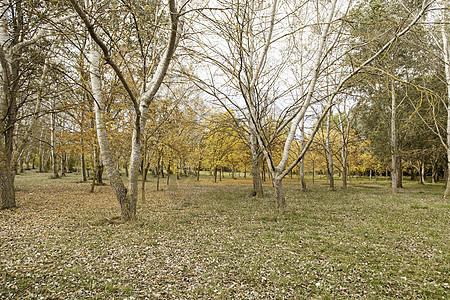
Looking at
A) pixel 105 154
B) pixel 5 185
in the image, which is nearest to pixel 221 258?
pixel 105 154

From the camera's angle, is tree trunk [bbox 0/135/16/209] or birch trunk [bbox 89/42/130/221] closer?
birch trunk [bbox 89/42/130/221]

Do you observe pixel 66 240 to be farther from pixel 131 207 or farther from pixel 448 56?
pixel 448 56

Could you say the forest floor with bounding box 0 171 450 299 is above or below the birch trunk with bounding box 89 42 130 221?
below

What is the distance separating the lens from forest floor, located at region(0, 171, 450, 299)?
3176mm

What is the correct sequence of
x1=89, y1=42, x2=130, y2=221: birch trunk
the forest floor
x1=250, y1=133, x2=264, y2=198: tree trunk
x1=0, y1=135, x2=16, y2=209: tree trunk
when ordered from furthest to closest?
x1=250, y1=133, x2=264, y2=198: tree trunk → x1=0, y1=135, x2=16, y2=209: tree trunk → x1=89, y1=42, x2=130, y2=221: birch trunk → the forest floor

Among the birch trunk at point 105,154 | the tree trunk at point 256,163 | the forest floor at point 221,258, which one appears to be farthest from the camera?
the tree trunk at point 256,163

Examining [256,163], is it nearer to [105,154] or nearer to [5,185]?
[105,154]

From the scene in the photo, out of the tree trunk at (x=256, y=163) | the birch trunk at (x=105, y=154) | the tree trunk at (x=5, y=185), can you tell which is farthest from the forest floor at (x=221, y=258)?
the tree trunk at (x=256, y=163)

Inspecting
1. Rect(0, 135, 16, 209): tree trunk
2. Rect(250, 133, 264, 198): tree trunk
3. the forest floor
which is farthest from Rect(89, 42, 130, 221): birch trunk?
Rect(250, 133, 264, 198): tree trunk

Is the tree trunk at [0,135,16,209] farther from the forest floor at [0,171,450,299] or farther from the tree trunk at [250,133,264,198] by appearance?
the tree trunk at [250,133,264,198]

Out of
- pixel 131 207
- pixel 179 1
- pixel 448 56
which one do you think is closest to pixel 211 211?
pixel 131 207

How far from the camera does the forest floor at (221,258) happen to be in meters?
3.18

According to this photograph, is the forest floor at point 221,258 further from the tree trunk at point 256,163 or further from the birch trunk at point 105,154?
the tree trunk at point 256,163

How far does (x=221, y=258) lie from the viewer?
14.0 ft
